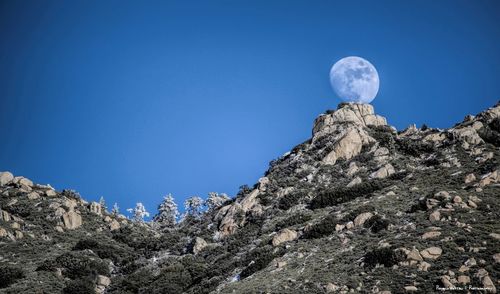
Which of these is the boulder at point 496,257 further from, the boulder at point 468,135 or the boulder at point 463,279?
the boulder at point 468,135

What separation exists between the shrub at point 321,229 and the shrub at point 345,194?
8107 millimetres

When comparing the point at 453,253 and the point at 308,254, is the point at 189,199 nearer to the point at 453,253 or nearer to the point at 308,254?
the point at 308,254

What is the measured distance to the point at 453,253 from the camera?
2681 cm

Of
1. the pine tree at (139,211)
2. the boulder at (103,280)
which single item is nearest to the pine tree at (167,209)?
the pine tree at (139,211)

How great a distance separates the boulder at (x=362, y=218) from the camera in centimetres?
3634

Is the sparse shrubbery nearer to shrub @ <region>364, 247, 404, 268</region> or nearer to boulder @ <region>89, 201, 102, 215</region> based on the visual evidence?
shrub @ <region>364, 247, 404, 268</region>

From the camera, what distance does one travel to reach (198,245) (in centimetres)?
4666

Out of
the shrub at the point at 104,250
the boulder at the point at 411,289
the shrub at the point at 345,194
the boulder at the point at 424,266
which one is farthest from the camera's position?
the shrub at the point at 104,250

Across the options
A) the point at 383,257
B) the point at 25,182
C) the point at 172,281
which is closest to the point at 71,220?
the point at 25,182

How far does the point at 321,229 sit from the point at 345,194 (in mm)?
10559

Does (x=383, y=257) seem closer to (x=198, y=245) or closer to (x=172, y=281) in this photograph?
(x=172, y=281)

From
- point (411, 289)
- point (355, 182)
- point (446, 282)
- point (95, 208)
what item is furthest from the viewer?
point (95, 208)

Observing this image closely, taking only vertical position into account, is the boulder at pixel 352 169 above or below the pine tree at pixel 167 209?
below

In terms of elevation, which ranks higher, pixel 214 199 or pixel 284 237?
pixel 214 199
